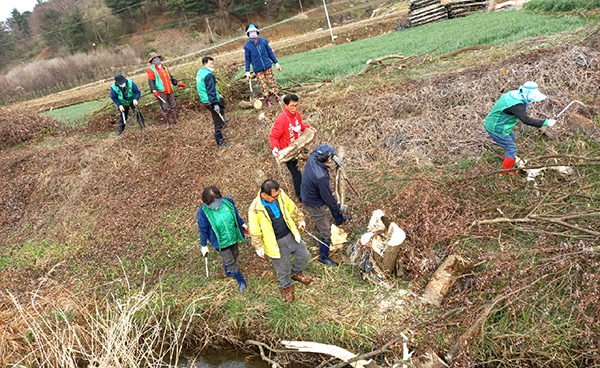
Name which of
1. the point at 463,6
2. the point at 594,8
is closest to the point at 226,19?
the point at 463,6

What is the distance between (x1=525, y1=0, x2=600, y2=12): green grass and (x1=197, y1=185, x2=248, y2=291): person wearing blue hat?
48.1ft

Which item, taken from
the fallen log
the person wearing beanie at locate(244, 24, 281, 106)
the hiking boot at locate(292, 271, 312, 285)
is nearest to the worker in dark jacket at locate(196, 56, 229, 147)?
the person wearing beanie at locate(244, 24, 281, 106)

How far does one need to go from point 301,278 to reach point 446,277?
1.71 m

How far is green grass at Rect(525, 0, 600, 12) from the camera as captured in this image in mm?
12305

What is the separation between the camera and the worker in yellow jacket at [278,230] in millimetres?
3957

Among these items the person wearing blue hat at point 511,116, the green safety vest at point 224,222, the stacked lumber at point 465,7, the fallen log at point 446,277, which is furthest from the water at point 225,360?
the stacked lumber at point 465,7

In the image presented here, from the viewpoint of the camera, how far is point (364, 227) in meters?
5.06

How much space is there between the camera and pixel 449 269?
3781 mm

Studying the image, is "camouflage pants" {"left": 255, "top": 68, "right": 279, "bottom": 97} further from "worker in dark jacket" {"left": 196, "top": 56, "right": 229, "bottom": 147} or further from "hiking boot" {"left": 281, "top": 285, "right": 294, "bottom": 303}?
"hiking boot" {"left": 281, "top": 285, "right": 294, "bottom": 303}

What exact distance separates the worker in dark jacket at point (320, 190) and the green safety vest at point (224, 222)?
931 millimetres

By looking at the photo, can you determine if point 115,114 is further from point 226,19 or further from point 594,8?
point 226,19

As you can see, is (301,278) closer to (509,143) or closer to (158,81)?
(509,143)

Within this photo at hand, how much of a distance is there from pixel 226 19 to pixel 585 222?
41.6 meters

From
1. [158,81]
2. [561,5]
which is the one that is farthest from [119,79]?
[561,5]
